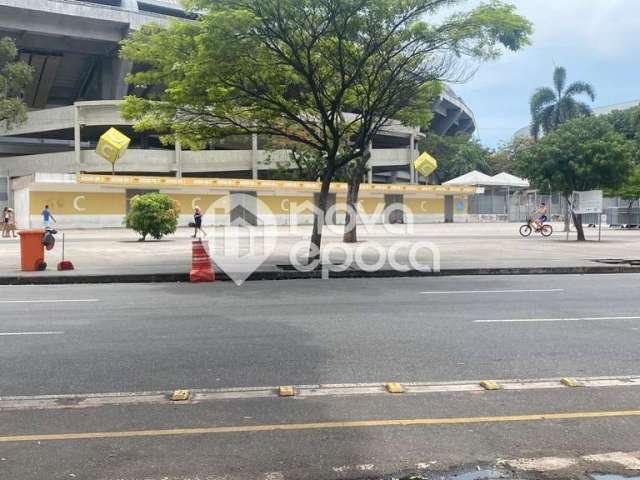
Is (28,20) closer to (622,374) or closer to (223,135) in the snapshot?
(223,135)

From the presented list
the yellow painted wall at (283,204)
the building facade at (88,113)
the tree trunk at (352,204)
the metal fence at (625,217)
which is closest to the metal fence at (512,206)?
the building facade at (88,113)

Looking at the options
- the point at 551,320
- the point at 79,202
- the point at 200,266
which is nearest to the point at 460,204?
the point at 79,202

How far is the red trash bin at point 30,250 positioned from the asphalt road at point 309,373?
4.42 meters

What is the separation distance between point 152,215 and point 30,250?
10.2 m

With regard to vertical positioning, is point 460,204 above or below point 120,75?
below

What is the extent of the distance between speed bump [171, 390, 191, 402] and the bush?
21.3 meters

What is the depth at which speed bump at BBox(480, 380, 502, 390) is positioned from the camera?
559cm

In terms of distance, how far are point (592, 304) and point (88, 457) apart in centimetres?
896

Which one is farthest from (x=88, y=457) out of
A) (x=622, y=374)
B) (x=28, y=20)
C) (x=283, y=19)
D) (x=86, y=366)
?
(x=28, y=20)

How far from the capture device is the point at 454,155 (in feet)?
246

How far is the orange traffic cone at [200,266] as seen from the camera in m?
14.3

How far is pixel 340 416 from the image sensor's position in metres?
4.86

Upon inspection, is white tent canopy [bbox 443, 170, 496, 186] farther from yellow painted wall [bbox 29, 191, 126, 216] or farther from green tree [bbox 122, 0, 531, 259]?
green tree [bbox 122, 0, 531, 259]

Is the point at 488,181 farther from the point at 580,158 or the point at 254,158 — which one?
the point at 580,158
